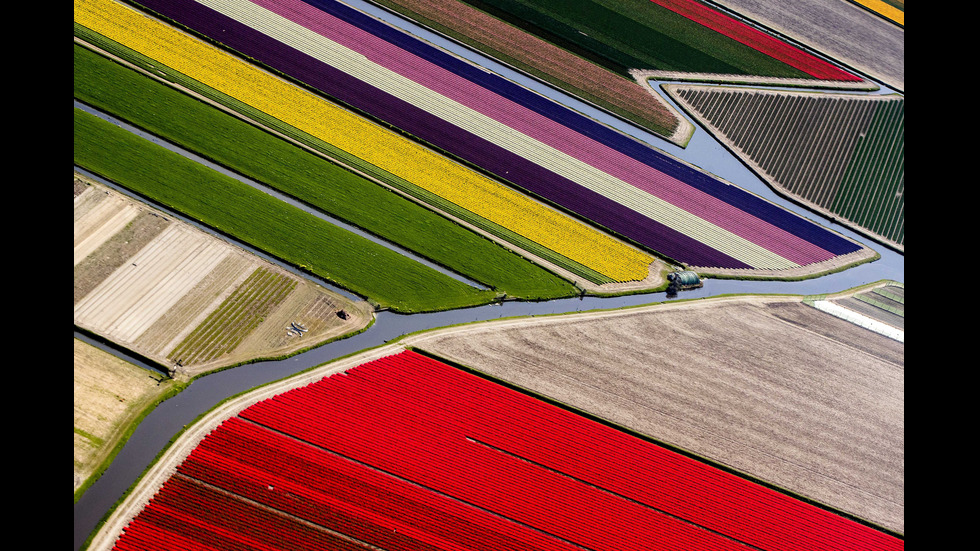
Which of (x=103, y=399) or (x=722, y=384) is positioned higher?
(x=722, y=384)

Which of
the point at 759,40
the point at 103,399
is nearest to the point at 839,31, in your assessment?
the point at 759,40

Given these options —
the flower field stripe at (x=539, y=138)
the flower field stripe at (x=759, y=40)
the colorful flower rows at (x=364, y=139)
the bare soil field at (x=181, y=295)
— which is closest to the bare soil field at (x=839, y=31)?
the flower field stripe at (x=759, y=40)

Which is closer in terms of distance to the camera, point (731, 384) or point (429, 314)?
point (429, 314)

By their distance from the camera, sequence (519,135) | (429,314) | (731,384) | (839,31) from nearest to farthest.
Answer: (429,314)
(731,384)
(519,135)
(839,31)

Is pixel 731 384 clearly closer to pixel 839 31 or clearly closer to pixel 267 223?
pixel 267 223

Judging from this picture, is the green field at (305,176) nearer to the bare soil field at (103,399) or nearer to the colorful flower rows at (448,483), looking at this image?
the colorful flower rows at (448,483)
